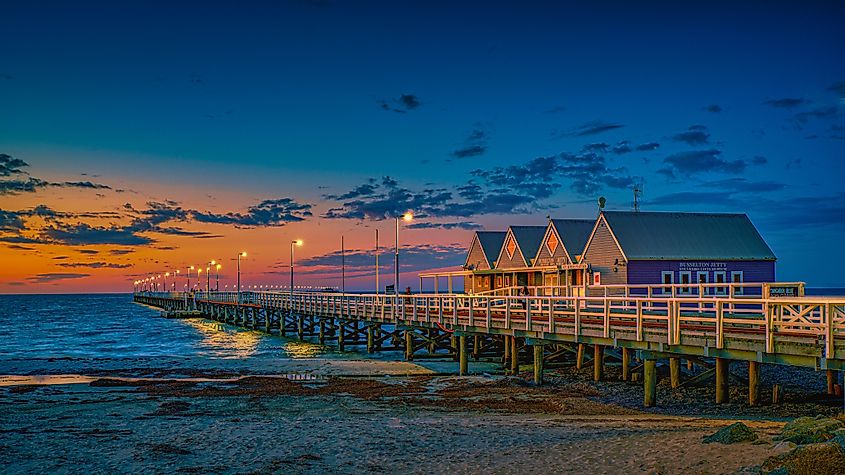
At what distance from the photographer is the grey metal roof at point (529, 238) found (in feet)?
154

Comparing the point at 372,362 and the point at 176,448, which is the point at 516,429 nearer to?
the point at 176,448

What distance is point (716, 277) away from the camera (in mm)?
37062

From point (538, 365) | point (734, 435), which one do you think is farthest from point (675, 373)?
point (734, 435)

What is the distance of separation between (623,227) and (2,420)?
89.8 ft

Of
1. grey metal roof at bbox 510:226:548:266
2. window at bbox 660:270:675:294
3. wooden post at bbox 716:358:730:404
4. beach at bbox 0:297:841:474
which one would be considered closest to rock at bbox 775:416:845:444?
beach at bbox 0:297:841:474

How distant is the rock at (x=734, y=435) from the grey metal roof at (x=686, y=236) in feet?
74.9

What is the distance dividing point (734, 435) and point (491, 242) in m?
40.1

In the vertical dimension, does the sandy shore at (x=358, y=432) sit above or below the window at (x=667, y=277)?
below

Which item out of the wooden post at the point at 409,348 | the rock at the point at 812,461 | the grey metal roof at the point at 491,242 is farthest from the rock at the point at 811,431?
the grey metal roof at the point at 491,242

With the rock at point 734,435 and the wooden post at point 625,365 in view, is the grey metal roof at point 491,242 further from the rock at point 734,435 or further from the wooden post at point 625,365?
the rock at point 734,435

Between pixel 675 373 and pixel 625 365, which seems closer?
pixel 675 373

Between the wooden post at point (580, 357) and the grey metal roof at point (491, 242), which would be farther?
the grey metal roof at point (491, 242)

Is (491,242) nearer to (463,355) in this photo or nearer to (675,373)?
(463,355)

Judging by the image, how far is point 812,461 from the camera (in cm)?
1066
